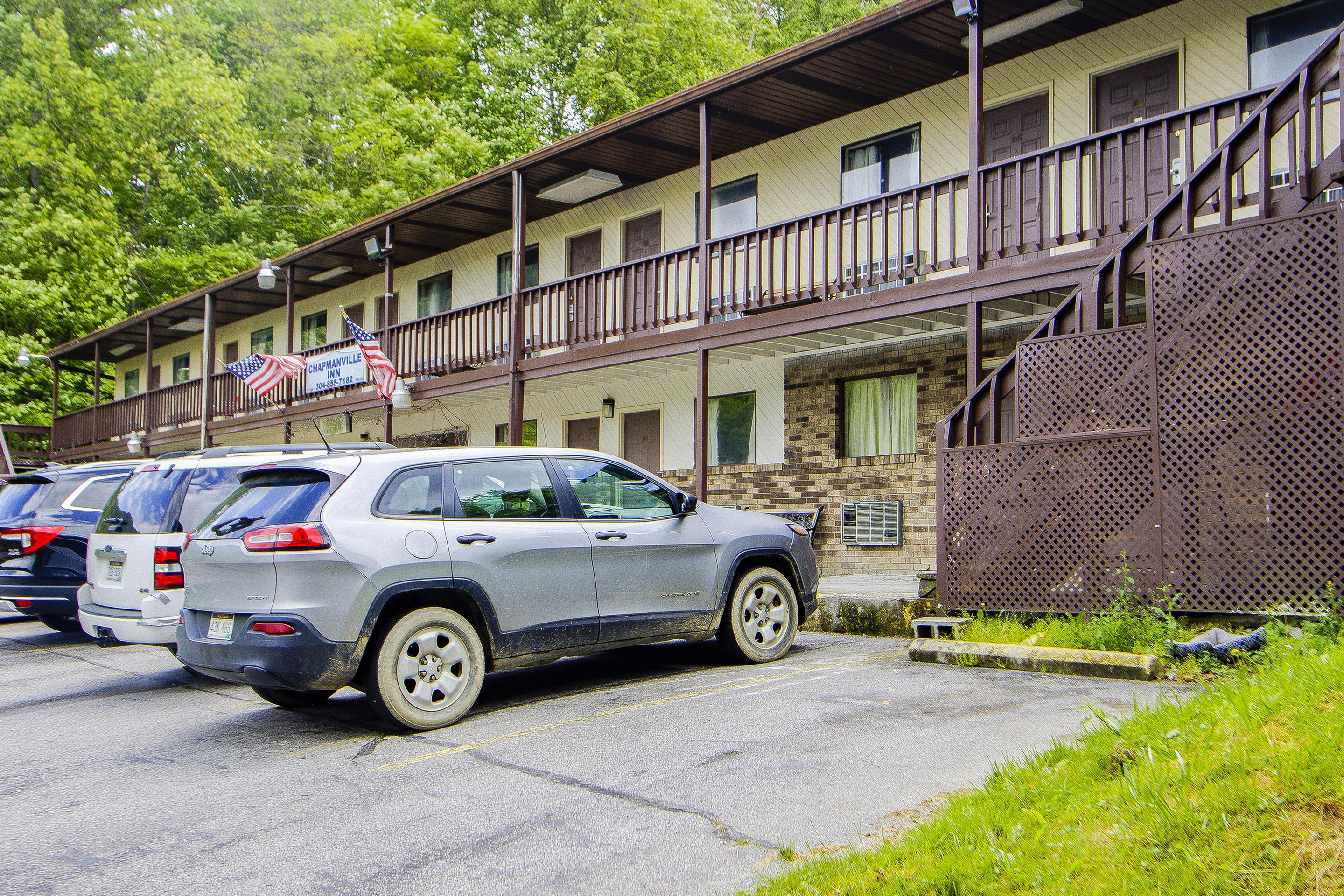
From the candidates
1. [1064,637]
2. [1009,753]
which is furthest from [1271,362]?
[1009,753]

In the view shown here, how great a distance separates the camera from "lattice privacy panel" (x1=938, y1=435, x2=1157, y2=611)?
25.9 ft

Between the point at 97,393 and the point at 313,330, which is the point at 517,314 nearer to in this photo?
the point at 313,330

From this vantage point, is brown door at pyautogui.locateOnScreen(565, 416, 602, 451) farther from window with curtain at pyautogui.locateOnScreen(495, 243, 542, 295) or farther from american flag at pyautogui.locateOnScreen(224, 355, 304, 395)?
american flag at pyautogui.locateOnScreen(224, 355, 304, 395)

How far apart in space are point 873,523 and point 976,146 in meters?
5.39

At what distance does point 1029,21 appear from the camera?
11.7m

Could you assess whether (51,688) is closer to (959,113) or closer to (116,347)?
(959,113)

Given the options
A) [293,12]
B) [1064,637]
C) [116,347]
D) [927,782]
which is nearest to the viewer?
[927,782]

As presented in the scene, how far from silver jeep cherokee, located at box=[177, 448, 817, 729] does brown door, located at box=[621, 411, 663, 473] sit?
999 centimetres

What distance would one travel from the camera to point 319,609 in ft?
19.9

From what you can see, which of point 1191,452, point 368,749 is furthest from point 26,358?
point 1191,452

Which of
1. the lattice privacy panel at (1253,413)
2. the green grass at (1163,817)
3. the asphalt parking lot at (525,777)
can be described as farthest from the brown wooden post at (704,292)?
the green grass at (1163,817)

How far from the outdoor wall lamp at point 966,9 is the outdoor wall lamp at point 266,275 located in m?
15.1

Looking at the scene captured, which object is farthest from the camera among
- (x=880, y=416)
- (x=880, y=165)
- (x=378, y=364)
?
(x=378, y=364)

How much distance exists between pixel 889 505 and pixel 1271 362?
7133mm
